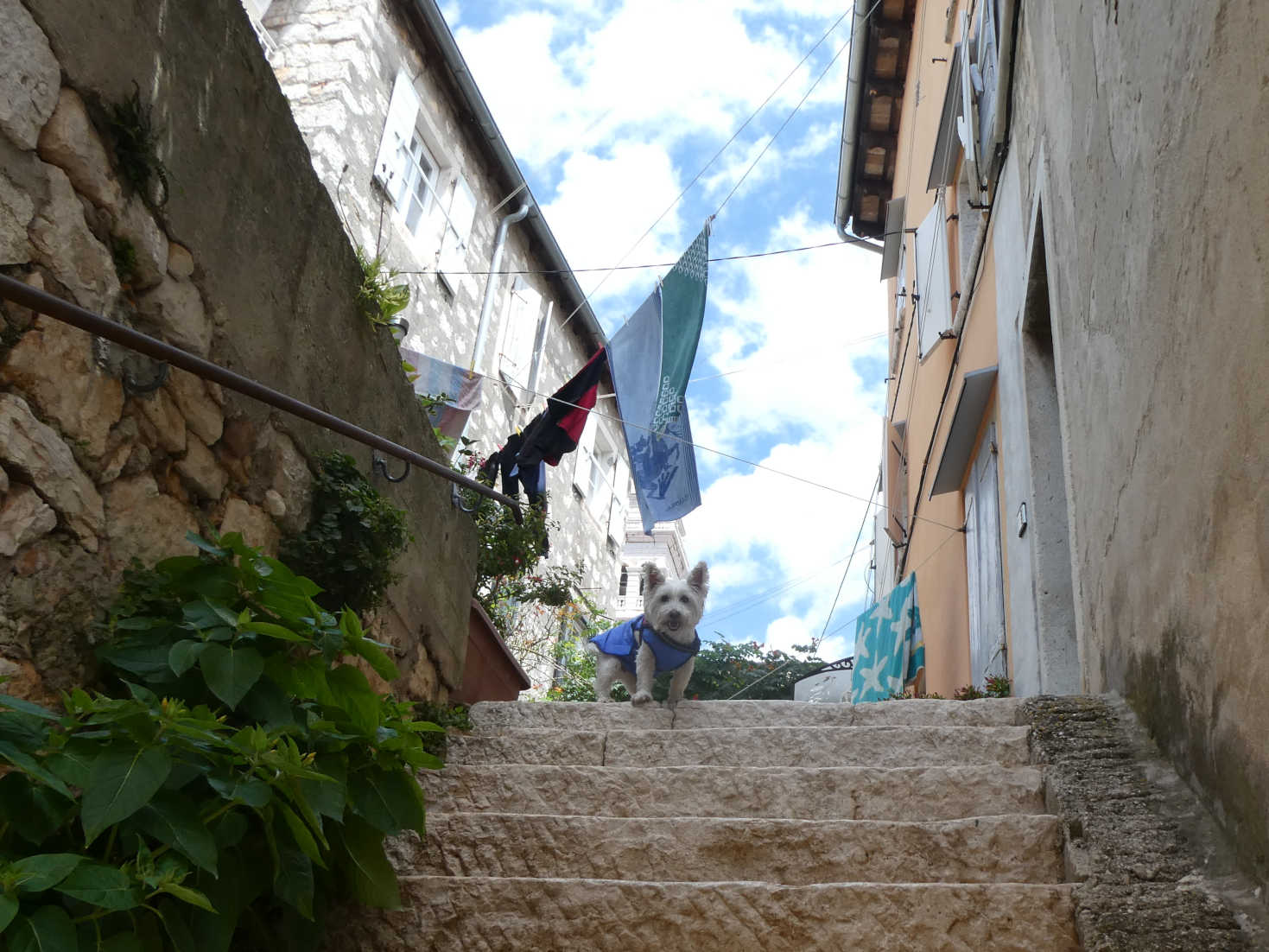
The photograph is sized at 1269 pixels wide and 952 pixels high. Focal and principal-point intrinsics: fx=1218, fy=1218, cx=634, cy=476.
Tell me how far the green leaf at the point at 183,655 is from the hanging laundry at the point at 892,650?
7227 millimetres

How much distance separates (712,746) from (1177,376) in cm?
205

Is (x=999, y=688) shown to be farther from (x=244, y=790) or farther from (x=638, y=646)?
(x=244, y=790)

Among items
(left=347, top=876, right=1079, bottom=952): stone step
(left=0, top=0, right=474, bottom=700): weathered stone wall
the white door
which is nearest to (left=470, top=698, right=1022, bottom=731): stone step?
(left=0, top=0, right=474, bottom=700): weathered stone wall

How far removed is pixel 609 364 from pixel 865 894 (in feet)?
22.5

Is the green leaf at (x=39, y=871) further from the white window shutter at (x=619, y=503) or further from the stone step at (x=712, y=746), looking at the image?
the white window shutter at (x=619, y=503)

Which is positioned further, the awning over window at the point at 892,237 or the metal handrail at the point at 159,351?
the awning over window at the point at 892,237

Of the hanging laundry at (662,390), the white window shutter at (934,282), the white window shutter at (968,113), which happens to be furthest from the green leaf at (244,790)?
the white window shutter at (934,282)

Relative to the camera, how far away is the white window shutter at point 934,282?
921 centimetres

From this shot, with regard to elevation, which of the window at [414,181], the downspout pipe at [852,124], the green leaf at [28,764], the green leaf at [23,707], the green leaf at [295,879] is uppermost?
the downspout pipe at [852,124]

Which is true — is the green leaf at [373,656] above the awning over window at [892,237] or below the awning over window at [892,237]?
below

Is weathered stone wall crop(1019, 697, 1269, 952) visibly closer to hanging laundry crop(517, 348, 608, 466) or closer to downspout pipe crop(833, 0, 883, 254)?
hanging laundry crop(517, 348, 608, 466)

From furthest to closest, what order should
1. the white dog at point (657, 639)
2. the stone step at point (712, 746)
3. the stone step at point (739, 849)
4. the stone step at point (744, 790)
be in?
the white dog at point (657, 639)
the stone step at point (712, 746)
the stone step at point (744, 790)
the stone step at point (739, 849)

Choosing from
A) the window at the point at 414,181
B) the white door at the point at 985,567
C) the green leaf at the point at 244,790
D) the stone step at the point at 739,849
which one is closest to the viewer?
the green leaf at the point at 244,790

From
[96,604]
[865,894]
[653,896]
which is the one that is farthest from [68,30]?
[865,894]
